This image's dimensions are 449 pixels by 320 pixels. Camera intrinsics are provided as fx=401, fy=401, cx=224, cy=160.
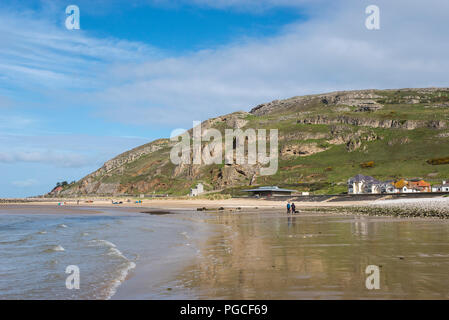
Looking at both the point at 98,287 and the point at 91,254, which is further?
the point at 91,254

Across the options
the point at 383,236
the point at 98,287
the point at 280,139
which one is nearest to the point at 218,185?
the point at 280,139

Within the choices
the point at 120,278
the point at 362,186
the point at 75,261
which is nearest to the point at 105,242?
the point at 75,261

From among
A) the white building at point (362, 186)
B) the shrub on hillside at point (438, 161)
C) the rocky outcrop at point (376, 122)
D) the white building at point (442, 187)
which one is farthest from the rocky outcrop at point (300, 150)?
the white building at point (442, 187)

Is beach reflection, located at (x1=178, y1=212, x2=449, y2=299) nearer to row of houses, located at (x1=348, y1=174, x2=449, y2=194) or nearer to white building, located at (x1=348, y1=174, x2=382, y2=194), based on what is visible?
white building, located at (x1=348, y1=174, x2=382, y2=194)

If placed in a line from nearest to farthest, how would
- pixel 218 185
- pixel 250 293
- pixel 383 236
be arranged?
pixel 250 293 → pixel 383 236 → pixel 218 185

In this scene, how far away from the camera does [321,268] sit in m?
13.1

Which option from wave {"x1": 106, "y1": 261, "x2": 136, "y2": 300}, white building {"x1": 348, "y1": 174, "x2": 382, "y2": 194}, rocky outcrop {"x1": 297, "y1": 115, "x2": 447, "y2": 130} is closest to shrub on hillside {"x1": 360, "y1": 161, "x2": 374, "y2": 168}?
white building {"x1": 348, "y1": 174, "x2": 382, "y2": 194}

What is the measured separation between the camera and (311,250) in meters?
17.3

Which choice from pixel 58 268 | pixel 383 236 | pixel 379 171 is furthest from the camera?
pixel 379 171

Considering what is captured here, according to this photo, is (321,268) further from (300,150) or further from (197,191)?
(300,150)

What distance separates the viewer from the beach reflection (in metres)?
10.0

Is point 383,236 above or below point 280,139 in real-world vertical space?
below
